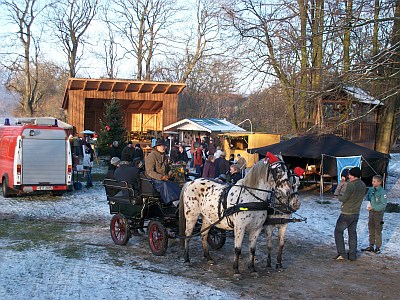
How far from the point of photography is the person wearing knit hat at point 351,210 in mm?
8836

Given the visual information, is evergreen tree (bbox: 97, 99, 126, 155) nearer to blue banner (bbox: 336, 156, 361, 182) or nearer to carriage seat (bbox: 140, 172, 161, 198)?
blue banner (bbox: 336, 156, 361, 182)

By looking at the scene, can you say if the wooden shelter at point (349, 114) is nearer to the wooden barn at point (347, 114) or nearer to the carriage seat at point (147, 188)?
the wooden barn at point (347, 114)

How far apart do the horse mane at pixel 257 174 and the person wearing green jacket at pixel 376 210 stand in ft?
9.74

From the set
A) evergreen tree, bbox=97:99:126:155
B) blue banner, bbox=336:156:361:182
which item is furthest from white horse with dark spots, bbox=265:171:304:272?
evergreen tree, bbox=97:99:126:155

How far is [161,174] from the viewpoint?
9258 mm

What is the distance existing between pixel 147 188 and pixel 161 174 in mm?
382

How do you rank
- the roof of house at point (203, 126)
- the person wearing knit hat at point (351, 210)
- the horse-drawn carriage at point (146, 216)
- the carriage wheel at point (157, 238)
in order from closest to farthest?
the carriage wheel at point (157, 238) → the person wearing knit hat at point (351, 210) → the horse-drawn carriage at point (146, 216) → the roof of house at point (203, 126)

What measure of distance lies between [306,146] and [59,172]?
29.4 feet

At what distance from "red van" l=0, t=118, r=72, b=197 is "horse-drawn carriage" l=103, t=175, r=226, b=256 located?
19.3 ft

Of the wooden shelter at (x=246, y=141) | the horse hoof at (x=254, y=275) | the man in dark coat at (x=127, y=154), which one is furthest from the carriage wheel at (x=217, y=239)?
the wooden shelter at (x=246, y=141)

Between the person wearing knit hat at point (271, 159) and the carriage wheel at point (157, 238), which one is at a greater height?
the person wearing knit hat at point (271, 159)

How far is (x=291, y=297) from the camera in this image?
22.3ft

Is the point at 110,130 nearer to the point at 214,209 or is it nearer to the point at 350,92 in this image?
the point at 350,92

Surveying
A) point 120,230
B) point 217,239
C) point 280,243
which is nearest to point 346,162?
point 217,239
